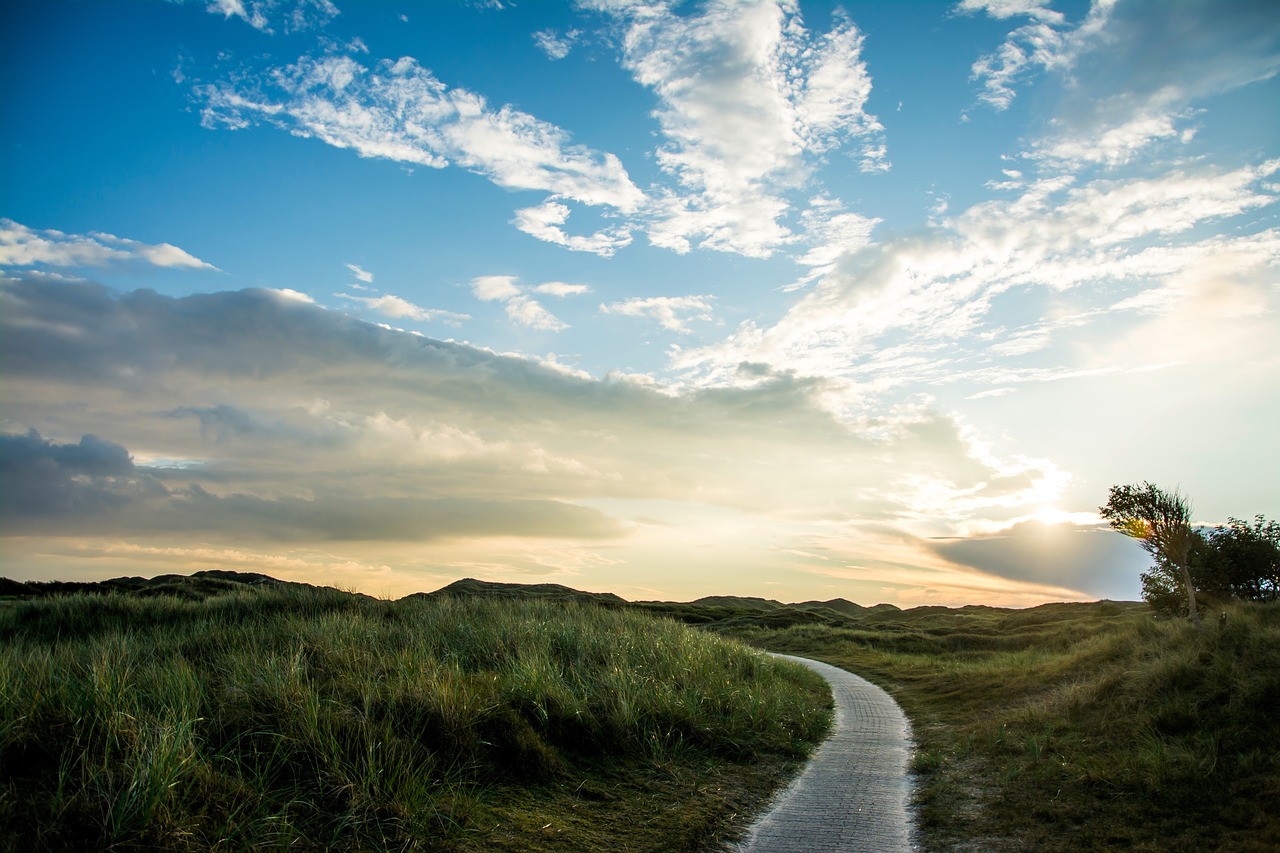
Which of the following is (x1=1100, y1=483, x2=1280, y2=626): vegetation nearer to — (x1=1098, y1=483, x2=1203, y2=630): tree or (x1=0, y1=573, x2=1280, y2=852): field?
(x1=1098, y1=483, x2=1203, y2=630): tree

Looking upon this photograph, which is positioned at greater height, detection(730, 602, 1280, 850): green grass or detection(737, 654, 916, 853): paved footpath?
detection(730, 602, 1280, 850): green grass

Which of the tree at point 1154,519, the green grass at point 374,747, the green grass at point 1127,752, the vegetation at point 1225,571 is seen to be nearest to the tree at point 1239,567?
the vegetation at point 1225,571

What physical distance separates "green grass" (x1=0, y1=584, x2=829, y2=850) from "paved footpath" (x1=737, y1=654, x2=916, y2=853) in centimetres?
48

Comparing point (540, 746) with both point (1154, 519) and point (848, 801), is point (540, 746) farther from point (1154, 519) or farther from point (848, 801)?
point (1154, 519)

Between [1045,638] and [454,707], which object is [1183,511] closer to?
[1045,638]

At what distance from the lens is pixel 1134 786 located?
884 cm

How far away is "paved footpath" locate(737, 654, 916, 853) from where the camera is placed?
7.71m

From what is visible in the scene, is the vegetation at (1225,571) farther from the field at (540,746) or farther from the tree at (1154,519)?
the field at (540,746)

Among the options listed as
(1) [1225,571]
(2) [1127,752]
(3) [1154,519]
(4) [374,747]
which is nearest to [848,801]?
(2) [1127,752]

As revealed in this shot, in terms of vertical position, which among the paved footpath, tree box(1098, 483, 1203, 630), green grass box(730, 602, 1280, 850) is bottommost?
the paved footpath

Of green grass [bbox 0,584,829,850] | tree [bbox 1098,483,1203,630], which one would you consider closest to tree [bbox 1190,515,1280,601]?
tree [bbox 1098,483,1203,630]

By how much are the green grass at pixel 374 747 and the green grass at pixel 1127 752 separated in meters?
2.75

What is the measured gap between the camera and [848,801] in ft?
30.7

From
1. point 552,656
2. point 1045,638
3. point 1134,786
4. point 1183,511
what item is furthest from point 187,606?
point 1045,638
